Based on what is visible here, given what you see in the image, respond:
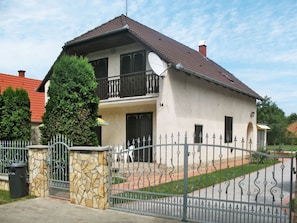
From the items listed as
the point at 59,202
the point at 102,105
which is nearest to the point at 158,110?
the point at 102,105

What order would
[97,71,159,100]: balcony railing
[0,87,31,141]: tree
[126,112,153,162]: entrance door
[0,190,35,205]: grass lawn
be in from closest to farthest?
[0,190,35,205]: grass lawn
[0,87,31,141]: tree
[97,71,159,100]: balcony railing
[126,112,153,162]: entrance door

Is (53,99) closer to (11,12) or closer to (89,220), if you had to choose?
(11,12)

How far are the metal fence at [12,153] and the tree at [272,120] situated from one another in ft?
110

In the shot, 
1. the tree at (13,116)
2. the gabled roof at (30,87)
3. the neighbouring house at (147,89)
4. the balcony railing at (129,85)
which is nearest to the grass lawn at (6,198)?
the tree at (13,116)

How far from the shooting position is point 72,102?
8.62 m

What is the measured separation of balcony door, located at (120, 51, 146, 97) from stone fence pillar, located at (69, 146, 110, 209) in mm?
6368

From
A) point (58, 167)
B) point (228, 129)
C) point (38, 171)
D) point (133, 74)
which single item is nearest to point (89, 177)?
point (58, 167)

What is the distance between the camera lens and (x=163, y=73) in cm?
1182

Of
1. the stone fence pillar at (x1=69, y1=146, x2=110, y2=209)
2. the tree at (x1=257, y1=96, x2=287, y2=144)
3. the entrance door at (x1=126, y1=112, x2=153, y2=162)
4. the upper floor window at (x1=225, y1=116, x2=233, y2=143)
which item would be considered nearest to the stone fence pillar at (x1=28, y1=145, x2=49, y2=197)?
the stone fence pillar at (x1=69, y1=146, x2=110, y2=209)

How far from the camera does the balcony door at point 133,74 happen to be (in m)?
13.1

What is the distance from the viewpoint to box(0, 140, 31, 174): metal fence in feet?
29.0

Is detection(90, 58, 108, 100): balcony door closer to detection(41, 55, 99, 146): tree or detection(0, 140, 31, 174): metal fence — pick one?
detection(41, 55, 99, 146): tree

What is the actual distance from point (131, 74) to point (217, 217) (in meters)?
8.76

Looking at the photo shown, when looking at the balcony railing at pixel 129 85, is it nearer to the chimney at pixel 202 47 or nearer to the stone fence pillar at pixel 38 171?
the stone fence pillar at pixel 38 171
